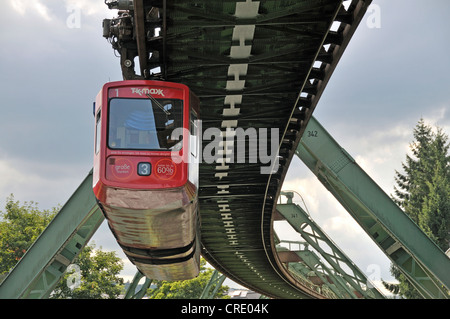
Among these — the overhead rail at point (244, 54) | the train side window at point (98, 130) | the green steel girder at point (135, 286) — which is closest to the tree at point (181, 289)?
the green steel girder at point (135, 286)

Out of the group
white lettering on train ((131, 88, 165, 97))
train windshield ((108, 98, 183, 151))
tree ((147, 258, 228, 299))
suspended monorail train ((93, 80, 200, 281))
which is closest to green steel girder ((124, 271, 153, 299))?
suspended monorail train ((93, 80, 200, 281))

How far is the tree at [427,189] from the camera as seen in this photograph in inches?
1897

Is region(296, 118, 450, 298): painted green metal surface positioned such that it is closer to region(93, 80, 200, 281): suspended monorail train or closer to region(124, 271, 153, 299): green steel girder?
region(93, 80, 200, 281): suspended monorail train

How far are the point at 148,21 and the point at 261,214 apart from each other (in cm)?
1592

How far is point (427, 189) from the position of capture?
56000mm

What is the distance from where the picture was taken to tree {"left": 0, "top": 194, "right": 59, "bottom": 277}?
50031mm

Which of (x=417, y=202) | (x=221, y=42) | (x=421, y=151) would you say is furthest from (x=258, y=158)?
(x=421, y=151)

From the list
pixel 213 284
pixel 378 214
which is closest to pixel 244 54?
pixel 378 214

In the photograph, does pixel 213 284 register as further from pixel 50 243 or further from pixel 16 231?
pixel 50 243

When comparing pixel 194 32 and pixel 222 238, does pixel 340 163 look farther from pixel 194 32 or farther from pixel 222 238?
pixel 222 238

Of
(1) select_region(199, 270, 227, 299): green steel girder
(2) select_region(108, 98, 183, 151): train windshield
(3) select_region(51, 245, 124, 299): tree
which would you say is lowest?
(2) select_region(108, 98, 183, 151): train windshield

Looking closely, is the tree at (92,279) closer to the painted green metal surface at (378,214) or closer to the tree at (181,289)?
the tree at (181,289)

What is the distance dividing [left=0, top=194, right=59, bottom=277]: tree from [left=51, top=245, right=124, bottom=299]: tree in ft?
13.0

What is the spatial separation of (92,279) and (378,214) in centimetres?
3792
